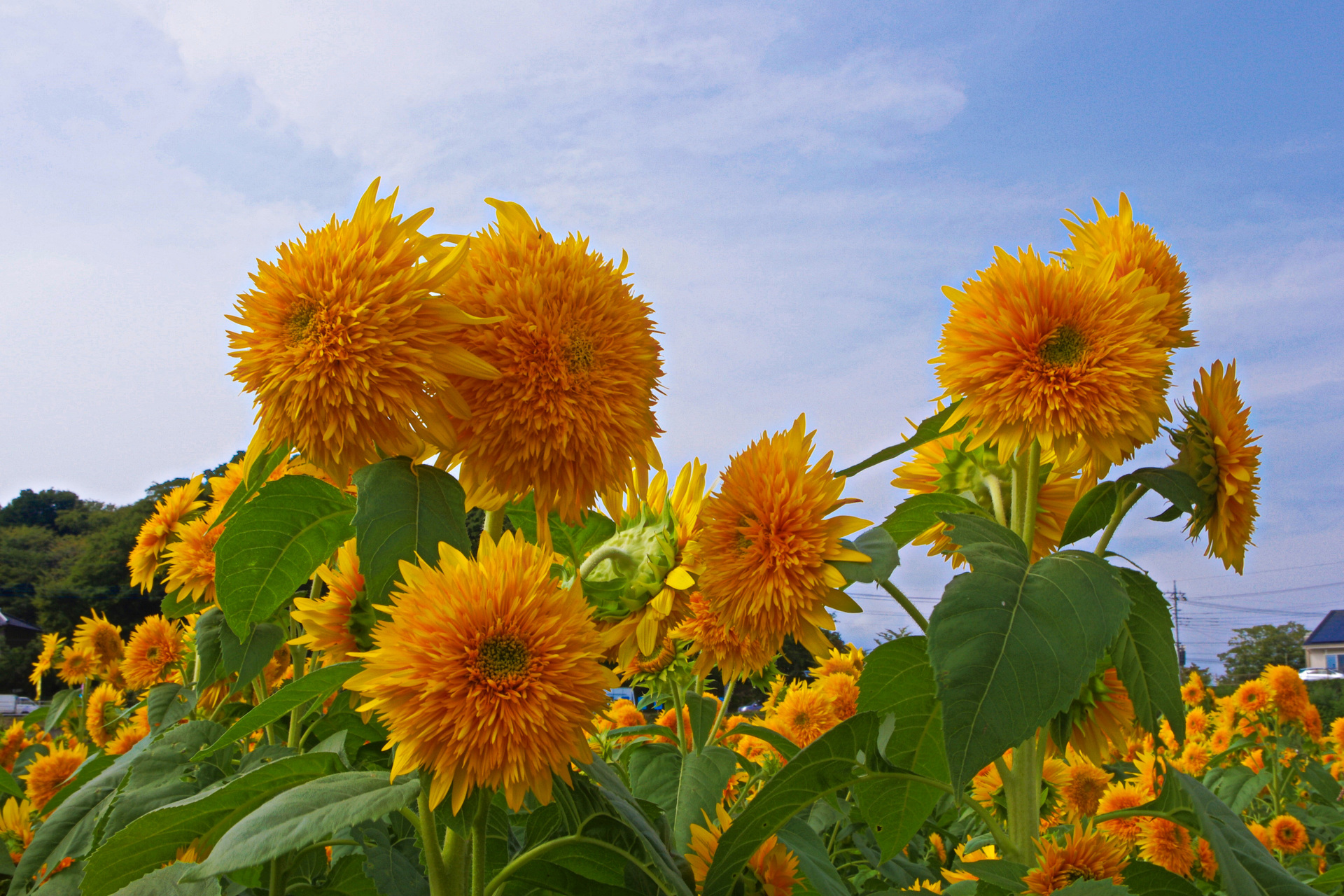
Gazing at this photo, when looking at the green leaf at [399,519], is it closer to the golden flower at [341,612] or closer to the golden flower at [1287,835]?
the golden flower at [341,612]

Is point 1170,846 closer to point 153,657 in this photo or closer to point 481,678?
point 481,678

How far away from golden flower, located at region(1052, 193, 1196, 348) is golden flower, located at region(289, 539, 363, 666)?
1.31 metres

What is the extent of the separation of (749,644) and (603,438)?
1.88 feet

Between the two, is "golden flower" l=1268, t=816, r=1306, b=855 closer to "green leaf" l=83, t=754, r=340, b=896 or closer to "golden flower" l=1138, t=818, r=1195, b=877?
"golden flower" l=1138, t=818, r=1195, b=877

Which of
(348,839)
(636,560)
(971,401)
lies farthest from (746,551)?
(348,839)

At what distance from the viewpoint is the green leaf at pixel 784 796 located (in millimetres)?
1196

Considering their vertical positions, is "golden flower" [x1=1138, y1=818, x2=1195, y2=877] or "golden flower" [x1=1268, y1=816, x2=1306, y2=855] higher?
"golden flower" [x1=1138, y1=818, x2=1195, y2=877]

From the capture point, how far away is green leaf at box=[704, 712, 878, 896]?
3.92 feet

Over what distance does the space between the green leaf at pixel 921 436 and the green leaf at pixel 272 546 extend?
0.75 metres

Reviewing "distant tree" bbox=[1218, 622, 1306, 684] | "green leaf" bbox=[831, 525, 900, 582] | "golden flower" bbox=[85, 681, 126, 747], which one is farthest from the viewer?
"distant tree" bbox=[1218, 622, 1306, 684]

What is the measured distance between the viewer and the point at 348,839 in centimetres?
151

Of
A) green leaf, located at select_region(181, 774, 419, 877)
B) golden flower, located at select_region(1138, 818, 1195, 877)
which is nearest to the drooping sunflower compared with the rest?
green leaf, located at select_region(181, 774, 419, 877)

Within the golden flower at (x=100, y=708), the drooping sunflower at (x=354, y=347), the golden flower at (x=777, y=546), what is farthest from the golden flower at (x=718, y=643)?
the golden flower at (x=100, y=708)

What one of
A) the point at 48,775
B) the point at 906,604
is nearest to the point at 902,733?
the point at 906,604
